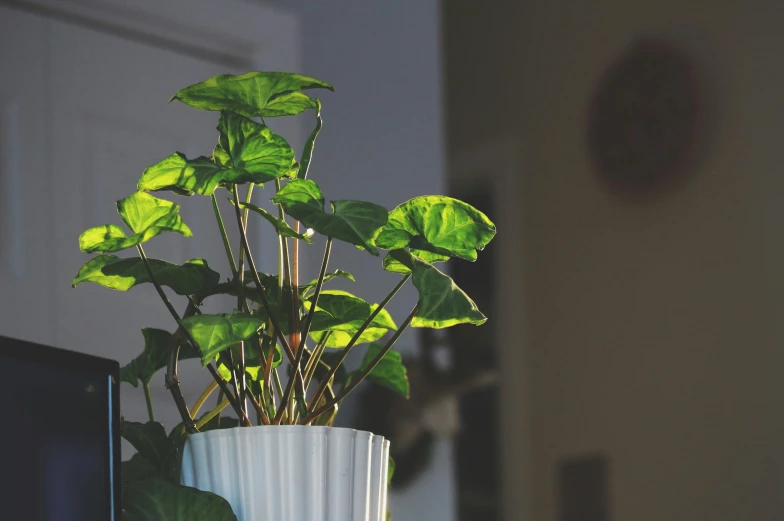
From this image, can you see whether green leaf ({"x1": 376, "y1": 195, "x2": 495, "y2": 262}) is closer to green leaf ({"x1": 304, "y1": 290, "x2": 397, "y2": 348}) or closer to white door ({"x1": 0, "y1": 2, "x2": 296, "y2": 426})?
green leaf ({"x1": 304, "y1": 290, "x2": 397, "y2": 348})

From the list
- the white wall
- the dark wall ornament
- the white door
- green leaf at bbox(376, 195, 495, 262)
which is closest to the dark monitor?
green leaf at bbox(376, 195, 495, 262)

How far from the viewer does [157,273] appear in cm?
79

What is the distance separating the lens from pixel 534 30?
142 inches

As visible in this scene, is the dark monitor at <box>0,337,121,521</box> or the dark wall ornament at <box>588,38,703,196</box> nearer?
the dark monitor at <box>0,337,121,521</box>

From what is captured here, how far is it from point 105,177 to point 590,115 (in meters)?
2.02

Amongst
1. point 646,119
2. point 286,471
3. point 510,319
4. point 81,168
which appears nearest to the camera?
point 286,471

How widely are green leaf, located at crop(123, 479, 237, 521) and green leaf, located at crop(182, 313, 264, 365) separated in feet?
0.33

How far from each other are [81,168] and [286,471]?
4.34 feet

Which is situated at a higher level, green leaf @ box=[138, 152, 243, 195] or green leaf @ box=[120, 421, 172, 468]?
green leaf @ box=[138, 152, 243, 195]

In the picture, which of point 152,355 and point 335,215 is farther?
point 152,355

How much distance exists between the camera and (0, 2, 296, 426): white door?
1.82m

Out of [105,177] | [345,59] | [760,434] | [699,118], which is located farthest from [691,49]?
[105,177]

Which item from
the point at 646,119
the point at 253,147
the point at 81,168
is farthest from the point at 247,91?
the point at 646,119

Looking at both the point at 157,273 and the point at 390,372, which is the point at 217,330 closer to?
the point at 157,273
